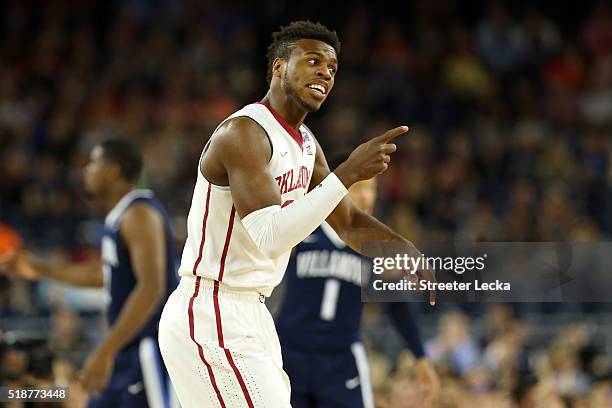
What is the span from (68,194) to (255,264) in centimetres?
956

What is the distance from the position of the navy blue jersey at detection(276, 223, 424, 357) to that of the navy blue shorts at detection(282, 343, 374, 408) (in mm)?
60

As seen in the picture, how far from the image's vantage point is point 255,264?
14.8 feet

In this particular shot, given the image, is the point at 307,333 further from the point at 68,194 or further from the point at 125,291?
the point at 68,194

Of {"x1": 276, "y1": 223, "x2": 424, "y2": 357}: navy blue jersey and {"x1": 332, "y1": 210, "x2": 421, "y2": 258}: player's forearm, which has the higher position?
{"x1": 276, "y1": 223, "x2": 424, "y2": 357}: navy blue jersey

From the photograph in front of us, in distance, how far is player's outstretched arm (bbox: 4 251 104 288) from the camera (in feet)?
22.1

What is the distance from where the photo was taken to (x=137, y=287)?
631 centimetres

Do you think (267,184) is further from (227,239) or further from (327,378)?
(327,378)

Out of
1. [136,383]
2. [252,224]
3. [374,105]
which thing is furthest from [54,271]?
[374,105]

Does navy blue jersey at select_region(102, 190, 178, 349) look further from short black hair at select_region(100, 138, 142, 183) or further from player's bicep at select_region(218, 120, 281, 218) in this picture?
player's bicep at select_region(218, 120, 281, 218)

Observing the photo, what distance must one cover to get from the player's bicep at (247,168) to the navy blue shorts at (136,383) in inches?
94.6

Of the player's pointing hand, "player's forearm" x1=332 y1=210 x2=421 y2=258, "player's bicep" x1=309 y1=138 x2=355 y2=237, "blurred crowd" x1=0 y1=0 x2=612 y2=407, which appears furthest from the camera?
"blurred crowd" x1=0 y1=0 x2=612 y2=407

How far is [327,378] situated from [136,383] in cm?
111

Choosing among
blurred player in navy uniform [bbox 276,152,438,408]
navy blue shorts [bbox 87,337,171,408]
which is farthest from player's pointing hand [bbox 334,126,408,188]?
navy blue shorts [bbox 87,337,171,408]

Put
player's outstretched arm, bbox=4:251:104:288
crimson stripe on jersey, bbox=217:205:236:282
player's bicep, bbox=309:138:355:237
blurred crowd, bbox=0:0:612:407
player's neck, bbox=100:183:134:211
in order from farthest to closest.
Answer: blurred crowd, bbox=0:0:612:407 → player's neck, bbox=100:183:134:211 → player's outstretched arm, bbox=4:251:104:288 → player's bicep, bbox=309:138:355:237 → crimson stripe on jersey, bbox=217:205:236:282
